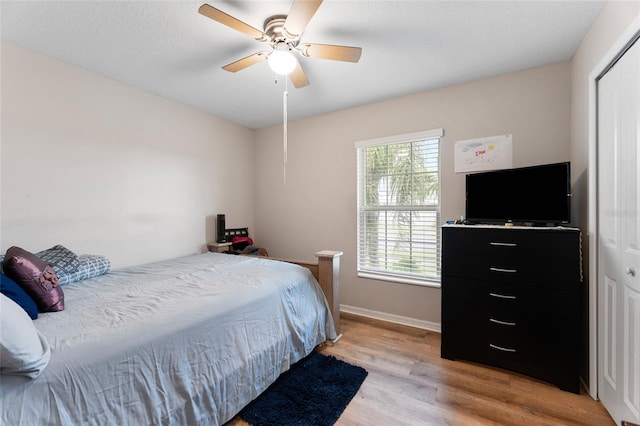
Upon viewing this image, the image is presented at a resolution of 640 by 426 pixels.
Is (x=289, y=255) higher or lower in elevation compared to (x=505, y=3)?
lower

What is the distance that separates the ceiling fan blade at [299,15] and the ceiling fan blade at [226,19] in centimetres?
19

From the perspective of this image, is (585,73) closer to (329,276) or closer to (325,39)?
(325,39)

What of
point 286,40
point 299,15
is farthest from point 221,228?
point 299,15

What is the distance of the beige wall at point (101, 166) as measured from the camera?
199 cm

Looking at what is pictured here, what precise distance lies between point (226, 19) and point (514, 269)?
98.6 inches

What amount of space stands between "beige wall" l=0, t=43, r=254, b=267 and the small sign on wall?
2.84 metres

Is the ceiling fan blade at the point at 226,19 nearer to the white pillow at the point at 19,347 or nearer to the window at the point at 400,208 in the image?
the white pillow at the point at 19,347

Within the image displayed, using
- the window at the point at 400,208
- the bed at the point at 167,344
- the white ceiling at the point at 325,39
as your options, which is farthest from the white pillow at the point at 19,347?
the window at the point at 400,208

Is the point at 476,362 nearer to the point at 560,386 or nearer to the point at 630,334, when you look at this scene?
the point at 560,386

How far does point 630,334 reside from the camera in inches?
55.5

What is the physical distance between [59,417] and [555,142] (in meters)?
3.46

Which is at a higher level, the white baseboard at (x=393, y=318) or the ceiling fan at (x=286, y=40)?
the ceiling fan at (x=286, y=40)

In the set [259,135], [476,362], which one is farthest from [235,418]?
[259,135]

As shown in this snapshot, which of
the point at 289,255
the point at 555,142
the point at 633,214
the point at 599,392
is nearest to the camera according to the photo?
the point at 633,214
